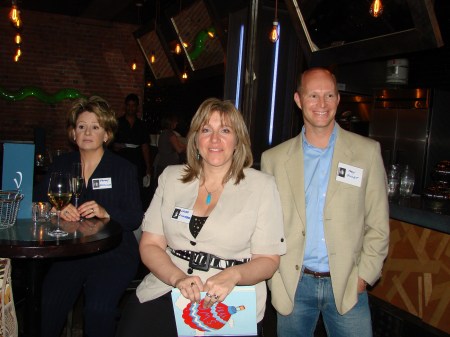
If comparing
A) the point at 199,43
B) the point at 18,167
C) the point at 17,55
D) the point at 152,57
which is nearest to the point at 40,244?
the point at 18,167

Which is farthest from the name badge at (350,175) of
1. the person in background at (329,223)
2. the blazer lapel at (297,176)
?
the blazer lapel at (297,176)

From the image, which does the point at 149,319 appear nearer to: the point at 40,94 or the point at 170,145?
the point at 170,145

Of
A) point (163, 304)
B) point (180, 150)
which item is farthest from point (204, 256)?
point (180, 150)

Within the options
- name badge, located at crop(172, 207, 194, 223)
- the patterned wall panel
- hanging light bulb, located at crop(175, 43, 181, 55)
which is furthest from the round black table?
hanging light bulb, located at crop(175, 43, 181, 55)

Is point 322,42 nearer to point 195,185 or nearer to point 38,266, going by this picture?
point 195,185

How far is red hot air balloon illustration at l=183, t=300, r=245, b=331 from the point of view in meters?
1.48

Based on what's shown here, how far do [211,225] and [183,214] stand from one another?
127mm

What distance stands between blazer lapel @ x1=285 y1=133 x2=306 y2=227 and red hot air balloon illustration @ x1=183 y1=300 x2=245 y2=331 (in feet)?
1.87

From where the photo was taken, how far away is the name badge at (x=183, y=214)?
1763 mm

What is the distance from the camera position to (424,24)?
10.5 feet

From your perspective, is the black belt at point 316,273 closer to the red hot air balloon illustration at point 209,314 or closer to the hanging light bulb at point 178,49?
the red hot air balloon illustration at point 209,314

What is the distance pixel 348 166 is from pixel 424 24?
190 cm

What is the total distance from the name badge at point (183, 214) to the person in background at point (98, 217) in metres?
0.76

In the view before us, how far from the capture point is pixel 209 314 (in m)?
1.49
